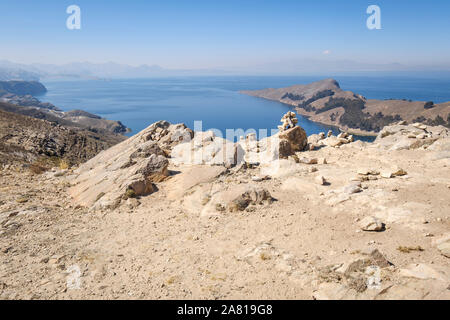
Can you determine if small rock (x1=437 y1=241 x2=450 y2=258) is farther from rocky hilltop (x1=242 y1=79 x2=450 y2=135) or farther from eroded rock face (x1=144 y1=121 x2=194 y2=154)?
rocky hilltop (x1=242 y1=79 x2=450 y2=135)

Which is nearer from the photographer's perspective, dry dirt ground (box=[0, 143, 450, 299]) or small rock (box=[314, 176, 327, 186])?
dry dirt ground (box=[0, 143, 450, 299])

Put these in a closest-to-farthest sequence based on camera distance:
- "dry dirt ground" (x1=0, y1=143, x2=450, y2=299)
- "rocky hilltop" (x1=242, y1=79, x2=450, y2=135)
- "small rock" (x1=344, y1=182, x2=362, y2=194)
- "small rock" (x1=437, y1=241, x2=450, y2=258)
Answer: "dry dirt ground" (x1=0, y1=143, x2=450, y2=299) → "small rock" (x1=437, y1=241, x2=450, y2=258) → "small rock" (x1=344, y1=182, x2=362, y2=194) → "rocky hilltop" (x1=242, y1=79, x2=450, y2=135)

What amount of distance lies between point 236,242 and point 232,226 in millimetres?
974

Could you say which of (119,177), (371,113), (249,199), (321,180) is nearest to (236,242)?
(249,199)

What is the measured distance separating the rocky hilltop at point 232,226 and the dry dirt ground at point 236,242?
4 centimetres

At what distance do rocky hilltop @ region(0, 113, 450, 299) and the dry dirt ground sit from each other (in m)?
0.04

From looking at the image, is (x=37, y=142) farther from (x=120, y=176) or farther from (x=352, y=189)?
(x=352, y=189)

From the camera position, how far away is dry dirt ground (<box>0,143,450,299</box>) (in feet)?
19.4

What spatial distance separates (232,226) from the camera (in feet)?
29.6

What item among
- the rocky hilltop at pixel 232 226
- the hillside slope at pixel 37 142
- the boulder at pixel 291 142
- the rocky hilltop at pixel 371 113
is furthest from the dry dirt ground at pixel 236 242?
the rocky hilltop at pixel 371 113

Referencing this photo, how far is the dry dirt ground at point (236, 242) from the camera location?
5922mm

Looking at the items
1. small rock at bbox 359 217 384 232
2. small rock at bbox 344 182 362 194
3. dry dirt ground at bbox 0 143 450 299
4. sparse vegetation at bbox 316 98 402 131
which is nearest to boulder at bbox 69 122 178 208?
dry dirt ground at bbox 0 143 450 299
